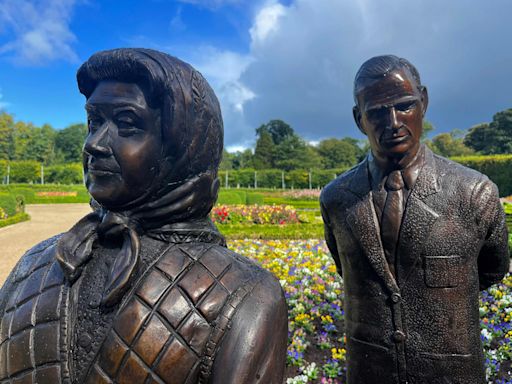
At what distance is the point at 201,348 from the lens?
104cm

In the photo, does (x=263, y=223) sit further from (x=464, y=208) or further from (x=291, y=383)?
(x=464, y=208)

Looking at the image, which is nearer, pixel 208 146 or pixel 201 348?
pixel 201 348

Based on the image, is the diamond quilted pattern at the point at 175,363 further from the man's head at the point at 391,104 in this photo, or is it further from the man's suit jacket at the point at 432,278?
the man's head at the point at 391,104

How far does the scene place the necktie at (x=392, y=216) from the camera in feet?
7.59

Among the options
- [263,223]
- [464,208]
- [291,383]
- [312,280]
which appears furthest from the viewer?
[263,223]

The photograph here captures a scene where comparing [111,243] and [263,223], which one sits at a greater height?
[111,243]

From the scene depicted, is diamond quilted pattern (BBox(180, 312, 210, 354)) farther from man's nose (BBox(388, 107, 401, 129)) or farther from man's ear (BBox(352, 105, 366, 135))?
man's ear (BBox(352, 105, 366, 135))

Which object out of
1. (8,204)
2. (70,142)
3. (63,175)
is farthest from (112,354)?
(70,142)

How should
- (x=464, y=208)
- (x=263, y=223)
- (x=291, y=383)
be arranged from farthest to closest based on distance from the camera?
(x=263, y=223) < (x=291, y=383) < (x=464, y=208)

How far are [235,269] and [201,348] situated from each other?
0.24 metres

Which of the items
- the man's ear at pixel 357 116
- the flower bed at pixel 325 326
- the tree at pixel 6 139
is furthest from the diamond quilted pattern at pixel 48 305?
the tree at pixel 6 139

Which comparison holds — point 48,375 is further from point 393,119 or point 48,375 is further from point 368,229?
point 393,119

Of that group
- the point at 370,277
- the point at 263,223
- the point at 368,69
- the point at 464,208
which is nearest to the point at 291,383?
the point at 370,277

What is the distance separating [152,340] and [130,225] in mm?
333
